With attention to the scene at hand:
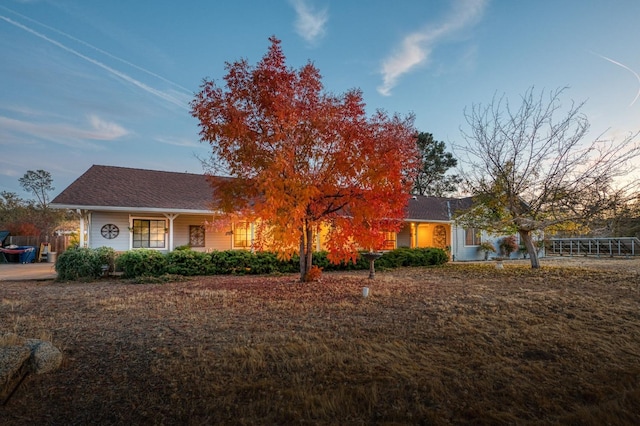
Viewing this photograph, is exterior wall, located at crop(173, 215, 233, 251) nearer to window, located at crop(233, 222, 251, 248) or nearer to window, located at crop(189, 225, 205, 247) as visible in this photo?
window, located at crop(189, 225, 205, 247)

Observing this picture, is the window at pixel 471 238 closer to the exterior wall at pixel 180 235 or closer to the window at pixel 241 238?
the exterior wall at pixel 180 235

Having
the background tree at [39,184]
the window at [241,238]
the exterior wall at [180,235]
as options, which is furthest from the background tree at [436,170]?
the background tree at [39,184]

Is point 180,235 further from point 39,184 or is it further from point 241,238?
point 39,184

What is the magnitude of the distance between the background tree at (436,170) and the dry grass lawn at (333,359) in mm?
29118

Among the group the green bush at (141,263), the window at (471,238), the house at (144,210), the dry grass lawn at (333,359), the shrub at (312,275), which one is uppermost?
the house at (144,210)

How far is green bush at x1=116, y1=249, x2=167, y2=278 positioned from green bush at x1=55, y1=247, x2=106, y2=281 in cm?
71

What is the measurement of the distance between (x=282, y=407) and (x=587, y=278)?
1215cm

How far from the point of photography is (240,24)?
1095 cm

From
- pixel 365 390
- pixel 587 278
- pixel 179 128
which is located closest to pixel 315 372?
pixel 365 390

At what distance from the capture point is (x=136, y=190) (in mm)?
14812

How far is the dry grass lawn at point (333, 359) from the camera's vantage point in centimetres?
287

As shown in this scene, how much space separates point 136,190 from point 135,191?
0.47 feet

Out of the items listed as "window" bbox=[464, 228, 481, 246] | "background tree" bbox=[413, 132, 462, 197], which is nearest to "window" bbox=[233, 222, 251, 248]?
"window" bbox=[464, 228, 481, 246]

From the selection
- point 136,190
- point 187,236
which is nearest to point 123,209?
point 136,190
